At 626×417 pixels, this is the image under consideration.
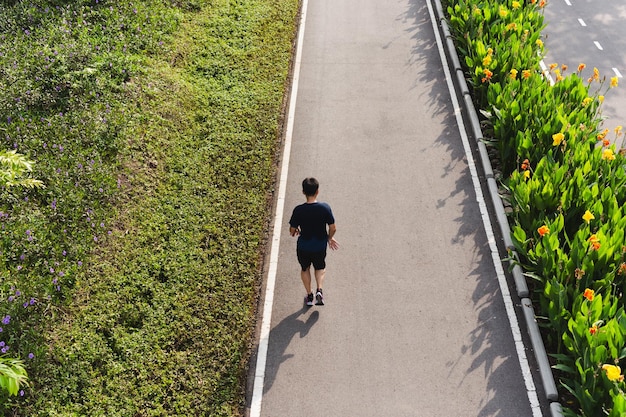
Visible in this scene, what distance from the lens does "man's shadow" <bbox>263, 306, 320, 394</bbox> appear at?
6852 mm

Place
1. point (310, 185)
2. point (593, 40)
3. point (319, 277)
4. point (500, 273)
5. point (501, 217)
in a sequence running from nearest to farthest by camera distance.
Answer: point (310, 185), point (319, 277), point (500, 273), point (501, 217), point (593, 40)

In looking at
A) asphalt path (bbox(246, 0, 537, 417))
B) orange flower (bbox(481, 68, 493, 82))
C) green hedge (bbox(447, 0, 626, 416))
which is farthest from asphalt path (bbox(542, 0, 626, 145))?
asphalt path (bbox(246, 0, 537, 417))

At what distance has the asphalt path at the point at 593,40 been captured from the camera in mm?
11570

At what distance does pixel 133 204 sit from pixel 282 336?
3.32 meters

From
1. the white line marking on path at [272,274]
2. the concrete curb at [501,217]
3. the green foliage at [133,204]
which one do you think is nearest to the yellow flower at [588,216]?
the concrete curb at [501,217]

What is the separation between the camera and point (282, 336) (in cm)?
722

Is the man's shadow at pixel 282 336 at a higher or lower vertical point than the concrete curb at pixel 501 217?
lower

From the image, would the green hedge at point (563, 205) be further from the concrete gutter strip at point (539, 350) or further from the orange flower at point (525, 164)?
the concrete gutter strip at point (539, 350)

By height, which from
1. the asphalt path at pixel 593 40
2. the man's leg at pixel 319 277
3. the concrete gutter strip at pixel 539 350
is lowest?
the concrete gutter strip at pixel 539 350

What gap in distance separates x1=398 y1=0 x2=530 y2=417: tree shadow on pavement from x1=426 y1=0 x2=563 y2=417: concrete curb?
0.79ft

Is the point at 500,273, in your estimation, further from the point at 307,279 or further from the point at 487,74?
the point at 487,74

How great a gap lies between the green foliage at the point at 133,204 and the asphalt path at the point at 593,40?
662 cm

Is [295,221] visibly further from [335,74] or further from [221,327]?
[335,74]

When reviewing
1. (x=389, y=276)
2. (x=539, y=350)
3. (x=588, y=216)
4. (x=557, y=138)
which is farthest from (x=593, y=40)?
(x=539, y=350)
